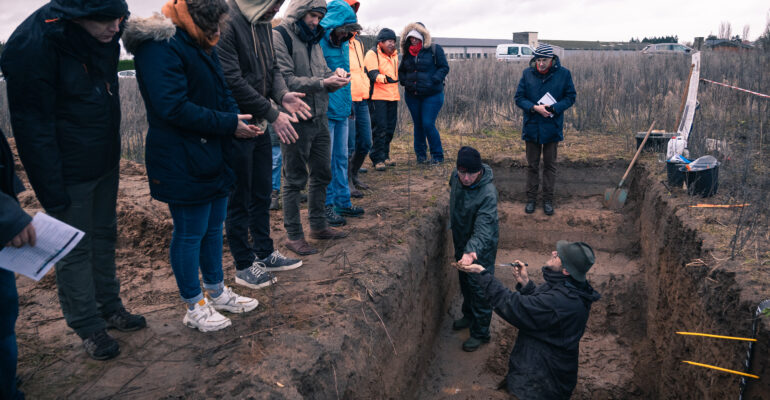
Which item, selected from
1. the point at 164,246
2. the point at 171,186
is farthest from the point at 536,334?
the point at 164,246

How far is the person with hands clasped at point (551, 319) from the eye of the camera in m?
3.37

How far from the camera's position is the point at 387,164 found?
7.41 metres

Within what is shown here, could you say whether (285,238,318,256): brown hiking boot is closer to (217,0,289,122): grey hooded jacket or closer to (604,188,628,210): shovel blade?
(217,0,289,122): grey hooded jacket

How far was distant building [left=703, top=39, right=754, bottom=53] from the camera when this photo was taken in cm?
1467

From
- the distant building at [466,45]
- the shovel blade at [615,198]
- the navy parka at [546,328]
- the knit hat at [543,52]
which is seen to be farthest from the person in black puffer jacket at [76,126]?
the distant building at [466,45]

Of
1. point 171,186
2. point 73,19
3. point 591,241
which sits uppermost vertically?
point 73,19

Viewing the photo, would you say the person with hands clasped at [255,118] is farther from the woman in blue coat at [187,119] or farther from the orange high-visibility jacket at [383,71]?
the orange high-visibility jacket at [383,71]

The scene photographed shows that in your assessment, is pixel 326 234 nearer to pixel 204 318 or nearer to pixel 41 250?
pixel 204 318

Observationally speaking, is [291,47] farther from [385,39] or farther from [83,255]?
[385,39]

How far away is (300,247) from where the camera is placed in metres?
→ 4.03

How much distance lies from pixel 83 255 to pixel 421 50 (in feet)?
17.7

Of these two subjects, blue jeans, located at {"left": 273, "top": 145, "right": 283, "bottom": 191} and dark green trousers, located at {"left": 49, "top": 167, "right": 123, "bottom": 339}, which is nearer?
dark green trousers, located at {"left": 49, "top": 167, "right": 123, "bottom": 339}

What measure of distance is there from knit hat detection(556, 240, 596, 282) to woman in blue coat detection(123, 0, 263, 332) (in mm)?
2160

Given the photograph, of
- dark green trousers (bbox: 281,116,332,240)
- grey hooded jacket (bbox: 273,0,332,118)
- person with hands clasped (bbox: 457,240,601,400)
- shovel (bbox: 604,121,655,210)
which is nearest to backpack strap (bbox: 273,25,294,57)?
grey hooded jacket (bbox: 273,0,332,118)
